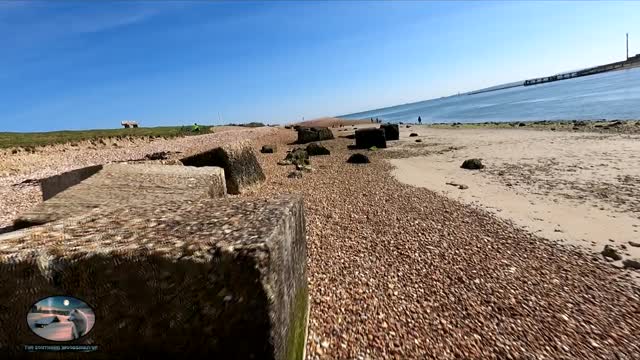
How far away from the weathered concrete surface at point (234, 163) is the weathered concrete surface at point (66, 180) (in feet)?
7.73

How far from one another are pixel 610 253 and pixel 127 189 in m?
9.11

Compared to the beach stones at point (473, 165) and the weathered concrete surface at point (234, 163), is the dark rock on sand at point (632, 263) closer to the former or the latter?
the weathered concrete surface at point (234, 163)

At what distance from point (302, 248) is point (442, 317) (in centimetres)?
234

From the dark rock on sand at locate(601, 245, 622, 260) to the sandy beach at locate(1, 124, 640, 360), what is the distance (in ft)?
0.80

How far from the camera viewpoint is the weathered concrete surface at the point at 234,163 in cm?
1036

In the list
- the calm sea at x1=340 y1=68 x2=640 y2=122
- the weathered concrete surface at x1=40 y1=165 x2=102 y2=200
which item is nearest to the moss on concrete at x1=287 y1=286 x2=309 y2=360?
the weathered concrete surface at x1=40 y1=165 x2=102 y2=200

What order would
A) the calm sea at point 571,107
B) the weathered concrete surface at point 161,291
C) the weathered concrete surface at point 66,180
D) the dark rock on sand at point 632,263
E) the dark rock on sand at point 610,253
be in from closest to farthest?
the weathered concrete surface at point 161,291 → the dark rock on sand at point 632,263 → the dark rock on sand at point 610,253 → the weathered concrete surface at point 66,180 → the calm sea at point 571,107

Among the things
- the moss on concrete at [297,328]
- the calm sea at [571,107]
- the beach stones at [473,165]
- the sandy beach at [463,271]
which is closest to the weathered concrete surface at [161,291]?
the moss on concrete at [297,328]

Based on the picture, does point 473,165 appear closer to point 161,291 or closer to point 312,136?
point 161,291

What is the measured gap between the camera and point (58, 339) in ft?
8.73

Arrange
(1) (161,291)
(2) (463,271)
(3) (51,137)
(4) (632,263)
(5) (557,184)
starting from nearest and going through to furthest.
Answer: (1) (161,291) < (2) (463,271) < (4) (632,263) < (5) (557,184) < (3) (51,137)

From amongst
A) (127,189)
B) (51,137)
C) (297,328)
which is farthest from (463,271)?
(51,137)

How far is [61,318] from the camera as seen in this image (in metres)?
2.64

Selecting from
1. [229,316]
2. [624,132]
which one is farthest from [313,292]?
[624,132]
